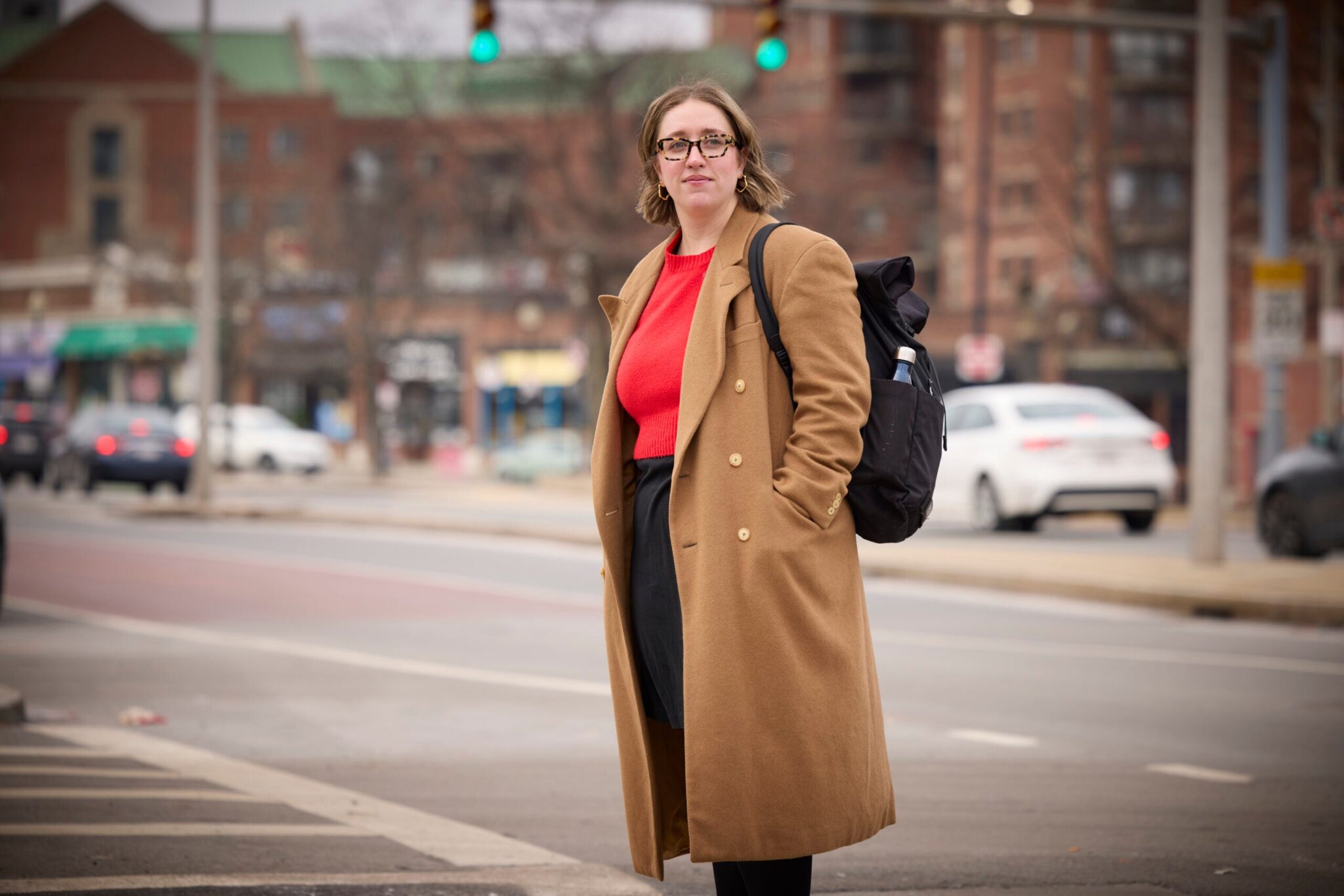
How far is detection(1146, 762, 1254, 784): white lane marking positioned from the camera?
6.62m

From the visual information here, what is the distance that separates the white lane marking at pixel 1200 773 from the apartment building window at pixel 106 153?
260 feet

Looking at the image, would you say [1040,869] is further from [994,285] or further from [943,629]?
[994,285]

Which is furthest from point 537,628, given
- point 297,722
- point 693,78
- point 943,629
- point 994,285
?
point 994,285

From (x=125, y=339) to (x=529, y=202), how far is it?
115 ft

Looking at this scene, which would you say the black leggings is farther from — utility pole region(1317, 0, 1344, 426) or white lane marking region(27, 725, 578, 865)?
utility pole region(1317, 0, 1344, 426)

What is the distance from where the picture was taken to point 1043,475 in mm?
19453

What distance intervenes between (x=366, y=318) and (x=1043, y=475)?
30280 millimetres

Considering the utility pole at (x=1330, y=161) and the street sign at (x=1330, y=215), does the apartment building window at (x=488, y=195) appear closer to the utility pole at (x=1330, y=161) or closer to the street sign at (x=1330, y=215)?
the utility pole at (x=1330, y=161)

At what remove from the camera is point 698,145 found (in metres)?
3.74

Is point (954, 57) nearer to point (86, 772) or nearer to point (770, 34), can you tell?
point (770, 34)

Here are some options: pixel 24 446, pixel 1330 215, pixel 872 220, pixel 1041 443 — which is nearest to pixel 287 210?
pixel 872 220

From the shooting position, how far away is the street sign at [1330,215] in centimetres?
1583

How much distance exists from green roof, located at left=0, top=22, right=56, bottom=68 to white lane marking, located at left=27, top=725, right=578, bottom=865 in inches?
3384

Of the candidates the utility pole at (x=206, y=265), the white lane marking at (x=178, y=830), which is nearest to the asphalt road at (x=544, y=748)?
the white lane marking at (x=178, y=830)
